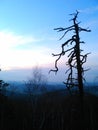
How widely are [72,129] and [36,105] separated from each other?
998 cm

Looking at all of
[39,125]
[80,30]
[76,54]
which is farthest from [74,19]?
[39,125]

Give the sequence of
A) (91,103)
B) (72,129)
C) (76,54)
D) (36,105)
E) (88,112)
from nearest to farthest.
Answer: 1. (76,54)
2. (72,129)
3. (88,112)
4. (91,103)
5. (36,105)

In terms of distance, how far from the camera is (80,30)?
13.4 metres

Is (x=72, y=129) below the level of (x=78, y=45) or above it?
below

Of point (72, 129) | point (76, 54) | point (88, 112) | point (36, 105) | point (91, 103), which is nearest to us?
point (76, 54)

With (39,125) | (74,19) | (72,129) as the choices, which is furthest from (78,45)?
(39,125)

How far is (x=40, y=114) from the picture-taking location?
43.0 meters

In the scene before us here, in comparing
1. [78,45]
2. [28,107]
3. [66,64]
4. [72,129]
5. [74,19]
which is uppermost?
[74,19]

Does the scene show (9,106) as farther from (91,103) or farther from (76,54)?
(76,54)

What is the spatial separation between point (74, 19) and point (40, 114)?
3156 cm

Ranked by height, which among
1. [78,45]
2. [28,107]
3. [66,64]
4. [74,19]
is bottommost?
[28,107]

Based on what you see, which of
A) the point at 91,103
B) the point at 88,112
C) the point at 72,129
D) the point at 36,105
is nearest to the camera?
the point at 72,129

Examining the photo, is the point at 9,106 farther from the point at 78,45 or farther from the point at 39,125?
the point at 78,45

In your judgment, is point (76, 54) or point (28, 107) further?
point (28, 107)
